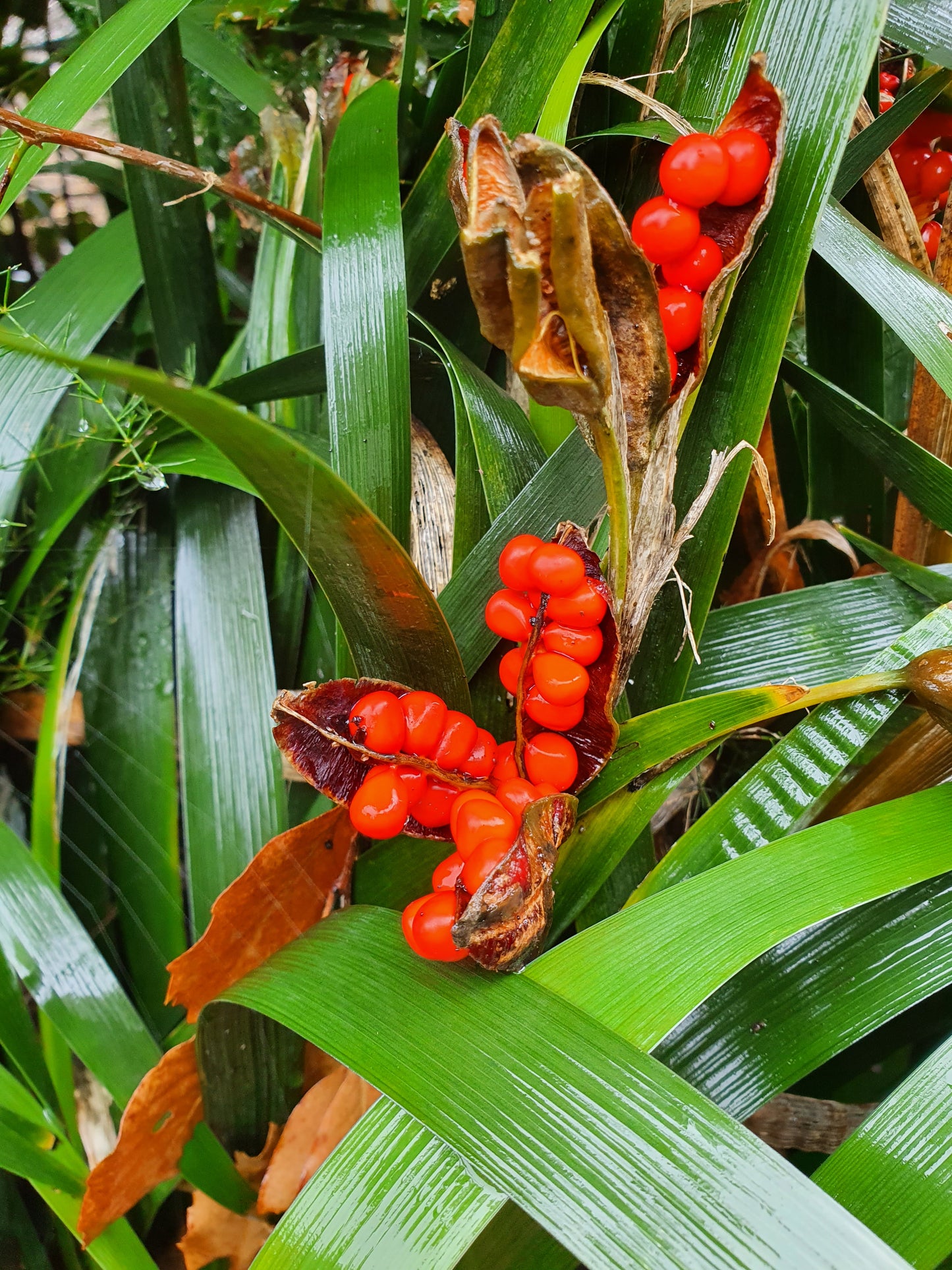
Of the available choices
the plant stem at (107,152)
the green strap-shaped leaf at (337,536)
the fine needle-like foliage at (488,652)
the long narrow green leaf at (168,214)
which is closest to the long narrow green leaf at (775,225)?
the fine needle-like foliage at (488,652)

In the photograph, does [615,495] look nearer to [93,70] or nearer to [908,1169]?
[908,1169]

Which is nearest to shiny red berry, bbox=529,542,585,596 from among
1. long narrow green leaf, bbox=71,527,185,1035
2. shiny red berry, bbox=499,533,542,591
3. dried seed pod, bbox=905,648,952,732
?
shiny red berry, bbox=499,533,542,591

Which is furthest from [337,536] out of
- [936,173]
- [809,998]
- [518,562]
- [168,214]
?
[936,173]

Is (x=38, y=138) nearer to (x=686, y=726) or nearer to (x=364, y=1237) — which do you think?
(x=686, y=726)

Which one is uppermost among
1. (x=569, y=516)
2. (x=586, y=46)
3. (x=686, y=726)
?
(x=586, y=46)

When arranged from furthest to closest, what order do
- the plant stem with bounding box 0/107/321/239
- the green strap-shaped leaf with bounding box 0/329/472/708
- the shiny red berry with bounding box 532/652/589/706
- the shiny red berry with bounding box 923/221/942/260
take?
1. the shiny red berry with bounding box 923/221/942/260
2. the plant stem with bounding box 0/107/321/239
3. the shiny red berry with bounding box 532/652/589/706
4. the green strap-shaped leaf with bounding box 0/329/472/708

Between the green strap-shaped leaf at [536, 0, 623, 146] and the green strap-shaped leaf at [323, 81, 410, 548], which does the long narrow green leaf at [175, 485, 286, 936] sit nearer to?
the green strap-shaped leaf at [323, 81, 410, 548]

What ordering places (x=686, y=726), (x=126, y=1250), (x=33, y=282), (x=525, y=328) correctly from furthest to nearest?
(x=33, y=282), (x=126, y=1250), (x=686, y=726), (x=525, y=328)

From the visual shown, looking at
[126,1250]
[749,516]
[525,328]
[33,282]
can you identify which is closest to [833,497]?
[749,516]
